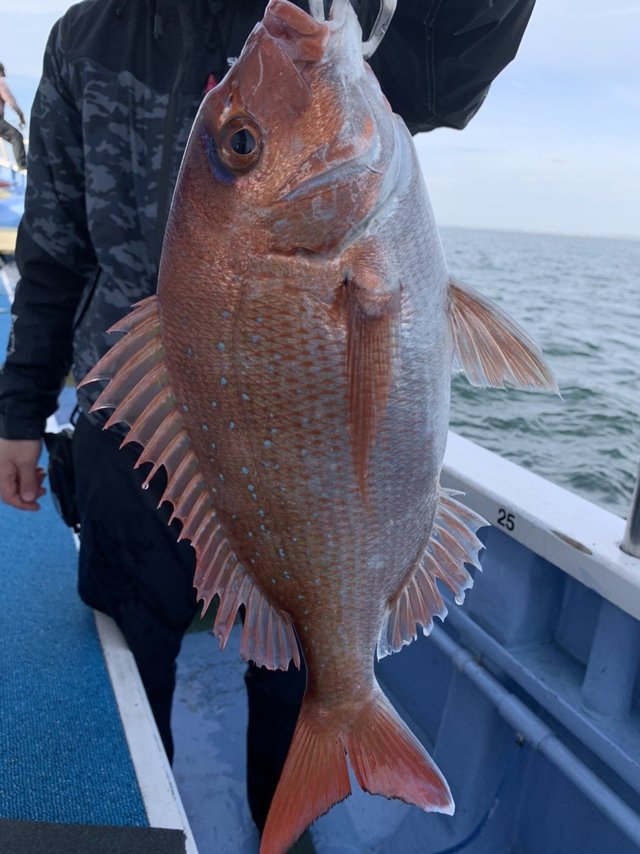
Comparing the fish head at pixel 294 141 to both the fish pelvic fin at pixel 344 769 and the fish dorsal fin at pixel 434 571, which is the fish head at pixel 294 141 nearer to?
the fish dorsal fin at pixel 434 571

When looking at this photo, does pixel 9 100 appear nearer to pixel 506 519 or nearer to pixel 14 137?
pixel 14 137

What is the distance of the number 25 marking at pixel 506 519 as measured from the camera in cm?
225

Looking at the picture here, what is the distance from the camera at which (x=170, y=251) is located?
44.9 inches

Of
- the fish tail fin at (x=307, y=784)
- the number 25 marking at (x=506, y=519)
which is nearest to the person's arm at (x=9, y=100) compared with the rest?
the number 25 marking at (x=506, y=519)

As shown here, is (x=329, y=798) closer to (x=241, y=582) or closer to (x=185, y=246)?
(x=241, y=582)

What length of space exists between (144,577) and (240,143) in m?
1.25

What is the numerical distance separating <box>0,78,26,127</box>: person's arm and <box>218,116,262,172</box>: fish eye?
9.92 metres

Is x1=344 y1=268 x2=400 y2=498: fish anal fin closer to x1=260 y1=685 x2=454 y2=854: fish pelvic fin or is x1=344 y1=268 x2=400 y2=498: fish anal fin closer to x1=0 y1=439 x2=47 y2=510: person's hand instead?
x1=260 y1=685 x2=454 y2=854: fish pelvic fin

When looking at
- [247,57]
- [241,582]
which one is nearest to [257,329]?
[247,57]

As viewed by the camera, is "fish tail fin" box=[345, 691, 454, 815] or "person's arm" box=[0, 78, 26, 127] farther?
"person's arm" box=[0, 78, 26, 127]

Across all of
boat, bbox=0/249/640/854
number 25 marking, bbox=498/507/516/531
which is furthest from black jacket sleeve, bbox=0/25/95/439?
number 25 marking, bbox=498/507/516/531

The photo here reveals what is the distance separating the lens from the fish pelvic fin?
126cm

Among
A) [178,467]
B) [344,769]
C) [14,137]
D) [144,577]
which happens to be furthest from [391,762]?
[14,137]

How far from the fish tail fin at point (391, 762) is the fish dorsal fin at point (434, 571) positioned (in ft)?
0.40
